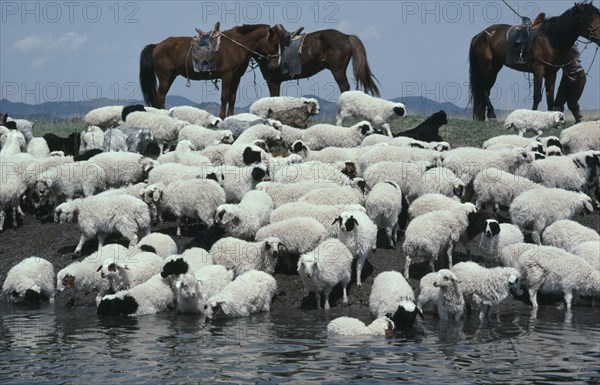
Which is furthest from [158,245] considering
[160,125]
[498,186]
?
[160,125]

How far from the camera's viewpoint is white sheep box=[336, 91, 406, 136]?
22406 mm

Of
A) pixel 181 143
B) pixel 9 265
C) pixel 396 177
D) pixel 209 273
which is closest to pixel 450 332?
pixel 209 273

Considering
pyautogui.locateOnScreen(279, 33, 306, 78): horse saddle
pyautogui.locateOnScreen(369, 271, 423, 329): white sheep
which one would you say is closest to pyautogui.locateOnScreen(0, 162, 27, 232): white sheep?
pyautogui.locateOnScreen(369, 271, 423, 329): white sheep

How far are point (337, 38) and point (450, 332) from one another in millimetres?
17101

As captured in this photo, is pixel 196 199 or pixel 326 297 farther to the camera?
pixel 196 199

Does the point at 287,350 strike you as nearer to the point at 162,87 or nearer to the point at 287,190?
the point at 287,190

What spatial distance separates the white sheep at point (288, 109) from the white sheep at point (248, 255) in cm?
1026

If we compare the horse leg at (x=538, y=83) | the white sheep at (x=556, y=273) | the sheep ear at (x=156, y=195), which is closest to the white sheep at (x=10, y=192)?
the sheep ear at (x=156, y=195)

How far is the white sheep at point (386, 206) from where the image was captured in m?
14.5

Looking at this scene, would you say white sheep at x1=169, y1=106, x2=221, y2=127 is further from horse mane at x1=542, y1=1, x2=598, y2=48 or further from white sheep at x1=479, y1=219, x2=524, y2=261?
white sheep at x1=479, y1=219, x2=524, y2=261

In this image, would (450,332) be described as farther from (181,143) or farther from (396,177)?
(181,143)

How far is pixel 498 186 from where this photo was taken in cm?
1603

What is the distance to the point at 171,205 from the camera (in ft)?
51.0

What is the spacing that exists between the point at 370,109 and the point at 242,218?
890 centimetres
